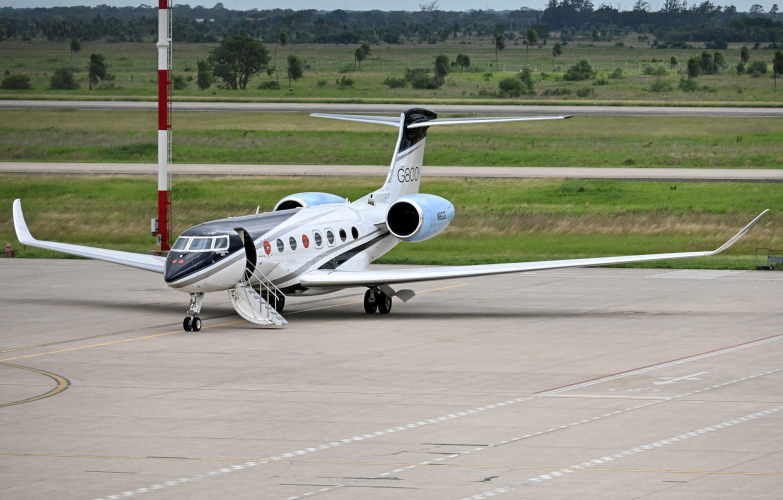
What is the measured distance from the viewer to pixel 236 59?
14238 cm

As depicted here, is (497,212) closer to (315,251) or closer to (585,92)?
(315,251)

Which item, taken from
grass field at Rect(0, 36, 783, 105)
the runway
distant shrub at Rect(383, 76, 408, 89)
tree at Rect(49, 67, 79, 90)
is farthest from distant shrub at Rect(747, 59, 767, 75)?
the runway

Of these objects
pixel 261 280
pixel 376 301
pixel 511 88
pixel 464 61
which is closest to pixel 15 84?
pixel 511 88

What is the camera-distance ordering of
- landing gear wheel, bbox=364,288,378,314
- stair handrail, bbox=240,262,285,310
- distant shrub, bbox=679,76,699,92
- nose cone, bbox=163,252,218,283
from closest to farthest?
nose cone, bbox=163,252,218,283
stair handrail, bbox=240,262,285,310
landing gear wheel, bbox=364,288,378,314
distant shrub, bbox=679,76,699,92

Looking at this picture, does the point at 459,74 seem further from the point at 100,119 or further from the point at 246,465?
the point at 246,465

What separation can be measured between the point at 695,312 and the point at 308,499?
19.9m

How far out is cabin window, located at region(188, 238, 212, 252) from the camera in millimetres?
29484

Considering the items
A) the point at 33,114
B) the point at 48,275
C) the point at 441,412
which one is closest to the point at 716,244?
the point at 48,275

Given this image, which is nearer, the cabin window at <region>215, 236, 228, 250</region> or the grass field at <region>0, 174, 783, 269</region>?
the cabin window at <region>215, 236, 228, 250</region>

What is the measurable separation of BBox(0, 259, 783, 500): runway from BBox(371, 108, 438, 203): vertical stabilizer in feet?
11.4

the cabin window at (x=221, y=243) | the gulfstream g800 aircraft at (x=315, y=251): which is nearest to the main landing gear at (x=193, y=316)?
the gulfstream g800 aircraft at (x=315, y=251)

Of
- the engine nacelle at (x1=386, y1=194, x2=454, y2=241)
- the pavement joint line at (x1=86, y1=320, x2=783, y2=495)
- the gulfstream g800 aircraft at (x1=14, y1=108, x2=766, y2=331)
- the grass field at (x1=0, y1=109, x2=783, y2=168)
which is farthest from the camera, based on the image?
the grass field at (x1=0, y1=109, x2=783, y2=168)

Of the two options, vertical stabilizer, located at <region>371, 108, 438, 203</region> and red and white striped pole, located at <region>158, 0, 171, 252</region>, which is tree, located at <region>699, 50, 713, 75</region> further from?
vertical stabilizer, located at <region>371, 108, 438, 203</region>

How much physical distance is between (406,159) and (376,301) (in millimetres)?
5228
